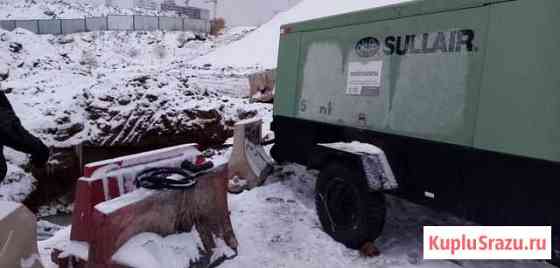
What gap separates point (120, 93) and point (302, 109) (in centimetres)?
812

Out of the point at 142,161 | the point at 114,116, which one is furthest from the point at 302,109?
the point at 114,116

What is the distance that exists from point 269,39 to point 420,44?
30060 mm

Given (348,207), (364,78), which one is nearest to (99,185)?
(348,207)

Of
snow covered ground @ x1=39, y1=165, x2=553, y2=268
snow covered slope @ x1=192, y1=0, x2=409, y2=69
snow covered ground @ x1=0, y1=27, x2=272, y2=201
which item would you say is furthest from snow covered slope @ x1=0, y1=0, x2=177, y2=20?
snow covered ground @ x1=39, y1=165, x2=553, y2=268

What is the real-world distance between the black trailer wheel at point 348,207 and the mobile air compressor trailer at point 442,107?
0.04ft

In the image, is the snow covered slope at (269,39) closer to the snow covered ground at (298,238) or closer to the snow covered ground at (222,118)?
the snow covered ground at (222,118)

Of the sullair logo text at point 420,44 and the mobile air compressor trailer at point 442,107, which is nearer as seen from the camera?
the mobile air compressor trailer at point 442,107

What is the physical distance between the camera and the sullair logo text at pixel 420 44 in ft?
10.3

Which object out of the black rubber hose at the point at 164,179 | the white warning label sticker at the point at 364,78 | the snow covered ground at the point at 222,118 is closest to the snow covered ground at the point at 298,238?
the snow covered ground at the point at 222,118

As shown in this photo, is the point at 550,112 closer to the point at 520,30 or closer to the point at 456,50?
the point at 520,30

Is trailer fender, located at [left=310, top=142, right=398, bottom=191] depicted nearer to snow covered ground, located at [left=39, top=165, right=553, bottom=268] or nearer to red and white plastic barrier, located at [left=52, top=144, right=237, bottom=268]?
snow covered ground, located at [left=39, top=165, right=553, bottom=268]

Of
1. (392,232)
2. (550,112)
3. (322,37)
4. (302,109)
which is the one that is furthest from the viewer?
(302,109)

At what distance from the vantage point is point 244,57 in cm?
2894

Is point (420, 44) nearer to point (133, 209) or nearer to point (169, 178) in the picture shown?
point (169, 178)
